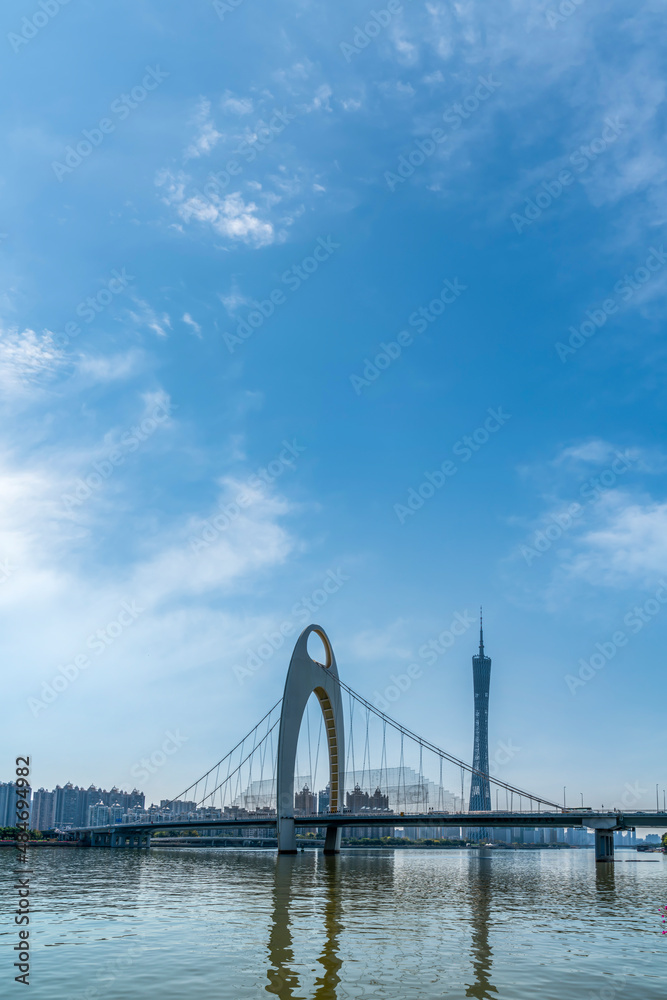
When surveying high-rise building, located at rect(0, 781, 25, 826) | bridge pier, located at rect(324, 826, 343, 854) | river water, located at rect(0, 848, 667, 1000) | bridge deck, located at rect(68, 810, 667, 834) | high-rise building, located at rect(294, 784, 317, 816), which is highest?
river water, located at rect(0, 848, 667, 1000)

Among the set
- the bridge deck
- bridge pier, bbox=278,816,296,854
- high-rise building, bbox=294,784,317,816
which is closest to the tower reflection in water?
the bridge deck

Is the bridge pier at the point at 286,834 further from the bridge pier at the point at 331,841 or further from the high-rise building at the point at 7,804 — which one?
the high-rise building at the point at 7,804

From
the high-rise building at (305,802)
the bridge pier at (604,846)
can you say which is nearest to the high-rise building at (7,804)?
the high-rise building at (305,802)

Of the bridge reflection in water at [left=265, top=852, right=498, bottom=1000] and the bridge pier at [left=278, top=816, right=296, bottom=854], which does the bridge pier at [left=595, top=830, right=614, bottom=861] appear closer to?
the bridge pier at [left=278, top=816, right=296, bottom=854]

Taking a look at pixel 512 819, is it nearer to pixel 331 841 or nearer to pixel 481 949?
pixel 331 841

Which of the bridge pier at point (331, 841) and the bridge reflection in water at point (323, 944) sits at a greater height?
the bridge reflection in water at point (323, 944)

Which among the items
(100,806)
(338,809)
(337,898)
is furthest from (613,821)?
(100,806)

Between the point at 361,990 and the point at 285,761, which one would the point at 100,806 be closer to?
the point at 285,761
